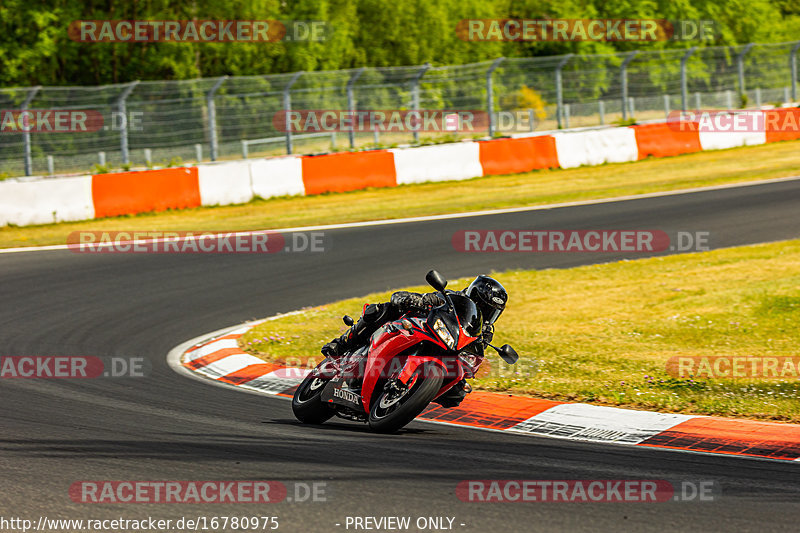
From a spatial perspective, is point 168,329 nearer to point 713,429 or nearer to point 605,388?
point 605,388

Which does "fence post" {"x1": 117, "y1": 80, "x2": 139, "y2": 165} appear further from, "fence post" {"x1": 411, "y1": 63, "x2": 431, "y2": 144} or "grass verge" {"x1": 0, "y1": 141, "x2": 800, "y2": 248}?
"fence post" {"x1": 411, "y1": 63, "x2": 431, "y2": 144}

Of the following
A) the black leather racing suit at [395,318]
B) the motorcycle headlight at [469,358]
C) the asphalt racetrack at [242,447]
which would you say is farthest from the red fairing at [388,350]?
the asphalt racetrack at [242,447]

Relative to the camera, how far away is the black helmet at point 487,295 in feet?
20.2

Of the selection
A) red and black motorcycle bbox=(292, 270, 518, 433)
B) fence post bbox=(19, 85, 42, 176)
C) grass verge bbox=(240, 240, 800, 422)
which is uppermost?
fence post bbox=(19, 85, 42, 176)

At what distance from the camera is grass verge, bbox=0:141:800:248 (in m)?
17.0

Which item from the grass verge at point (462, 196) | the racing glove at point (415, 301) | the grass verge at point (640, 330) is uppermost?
the grass verge at point (462, 196)

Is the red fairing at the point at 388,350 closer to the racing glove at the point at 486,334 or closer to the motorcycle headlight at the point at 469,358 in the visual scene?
the motorcycle headlight at the point at 469,358

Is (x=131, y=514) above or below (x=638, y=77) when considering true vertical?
below

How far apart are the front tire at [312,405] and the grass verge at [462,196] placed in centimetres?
986

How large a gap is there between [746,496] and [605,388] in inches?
94.3

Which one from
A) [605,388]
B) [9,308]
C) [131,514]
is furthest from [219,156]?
[131,514]

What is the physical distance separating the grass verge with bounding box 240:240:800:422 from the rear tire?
5.23ft

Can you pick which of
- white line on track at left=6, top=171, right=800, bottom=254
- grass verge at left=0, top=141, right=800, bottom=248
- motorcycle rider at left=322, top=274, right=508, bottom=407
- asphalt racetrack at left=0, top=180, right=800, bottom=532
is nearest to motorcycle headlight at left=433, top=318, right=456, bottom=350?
motorcycle rider at left=322, top=274, right=508, bottom=407

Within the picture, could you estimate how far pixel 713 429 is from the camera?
6.26 metres
